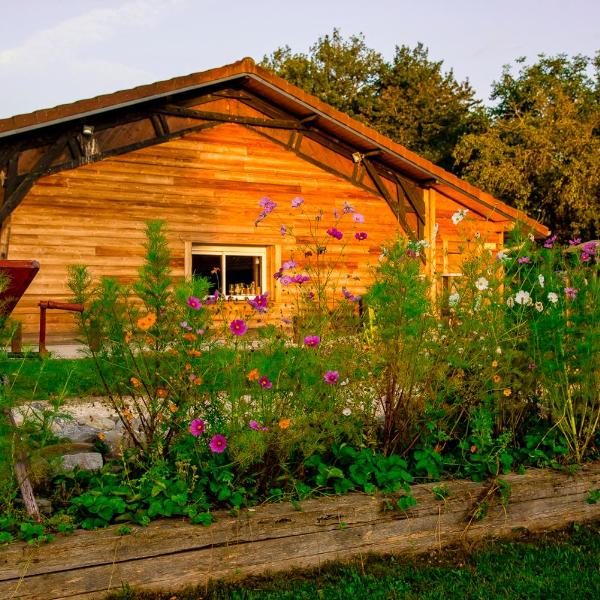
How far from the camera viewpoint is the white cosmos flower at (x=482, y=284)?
12.0ft

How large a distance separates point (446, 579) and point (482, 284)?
1.45 m

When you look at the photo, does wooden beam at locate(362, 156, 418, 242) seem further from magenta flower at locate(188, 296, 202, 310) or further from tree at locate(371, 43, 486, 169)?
tree at locate(371, 43, 486, 169)

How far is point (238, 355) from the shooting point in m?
3.31

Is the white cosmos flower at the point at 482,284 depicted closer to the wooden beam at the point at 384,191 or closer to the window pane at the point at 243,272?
the window pane at the point at 243,272

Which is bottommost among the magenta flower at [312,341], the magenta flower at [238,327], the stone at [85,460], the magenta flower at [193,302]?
the stone at [85,460]

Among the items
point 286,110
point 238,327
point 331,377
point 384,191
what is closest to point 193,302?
point 238,327

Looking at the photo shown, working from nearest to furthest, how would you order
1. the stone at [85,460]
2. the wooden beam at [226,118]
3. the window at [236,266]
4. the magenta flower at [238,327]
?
the magenta flower at [238,327] < the stone at [85,460] < the wooden beam at [226,118] < the window at [236,266]

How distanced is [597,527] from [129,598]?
2.37m

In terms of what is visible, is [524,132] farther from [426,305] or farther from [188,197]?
[426,305]

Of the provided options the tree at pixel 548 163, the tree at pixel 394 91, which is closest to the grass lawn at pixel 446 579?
the tree at pixel 548 163

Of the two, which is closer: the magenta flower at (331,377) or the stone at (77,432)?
the magenta flower at (331,377)

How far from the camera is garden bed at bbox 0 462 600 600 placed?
2.57 metres

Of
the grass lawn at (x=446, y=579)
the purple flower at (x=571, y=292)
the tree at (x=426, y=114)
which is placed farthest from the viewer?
the tree at (x=426, y=114)

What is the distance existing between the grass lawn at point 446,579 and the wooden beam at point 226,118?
9.38 metres
